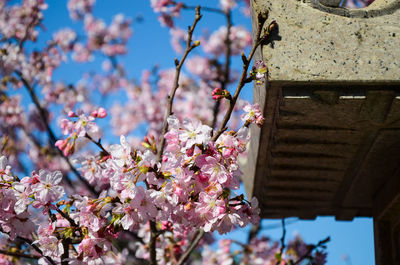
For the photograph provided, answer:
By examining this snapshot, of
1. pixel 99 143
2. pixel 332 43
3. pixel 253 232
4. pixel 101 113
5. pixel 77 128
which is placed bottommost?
pixel 99 143

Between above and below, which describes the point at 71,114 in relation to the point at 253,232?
below

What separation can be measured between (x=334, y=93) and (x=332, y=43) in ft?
0.84

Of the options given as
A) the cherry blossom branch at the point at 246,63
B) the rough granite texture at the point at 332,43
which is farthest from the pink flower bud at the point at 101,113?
the rough granite texture at the point at 332,43

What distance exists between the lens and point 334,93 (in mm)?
1959

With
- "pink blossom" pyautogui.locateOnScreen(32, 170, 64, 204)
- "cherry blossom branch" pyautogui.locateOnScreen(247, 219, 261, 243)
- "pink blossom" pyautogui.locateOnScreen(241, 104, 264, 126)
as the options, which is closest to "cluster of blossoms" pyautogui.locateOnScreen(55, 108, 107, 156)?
"pink blossom" pyautogui.locateOnScreen(32, 170, 64, 204)

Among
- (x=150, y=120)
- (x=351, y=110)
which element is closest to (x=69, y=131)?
(x=351, y=110)

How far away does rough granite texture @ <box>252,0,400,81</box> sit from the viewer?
1.91m

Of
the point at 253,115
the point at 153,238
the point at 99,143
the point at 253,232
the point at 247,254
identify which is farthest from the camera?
the point at 253,232

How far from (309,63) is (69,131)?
153 cm

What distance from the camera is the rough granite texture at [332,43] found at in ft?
6.26

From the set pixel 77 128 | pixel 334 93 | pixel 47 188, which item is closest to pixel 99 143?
pixel 77 128

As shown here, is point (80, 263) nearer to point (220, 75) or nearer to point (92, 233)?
point (92, 233)

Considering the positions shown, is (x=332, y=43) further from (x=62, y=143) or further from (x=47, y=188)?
(x=62, y=143)

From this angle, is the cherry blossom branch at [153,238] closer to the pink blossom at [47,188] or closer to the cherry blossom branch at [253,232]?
the pink blossom at [47,188]
